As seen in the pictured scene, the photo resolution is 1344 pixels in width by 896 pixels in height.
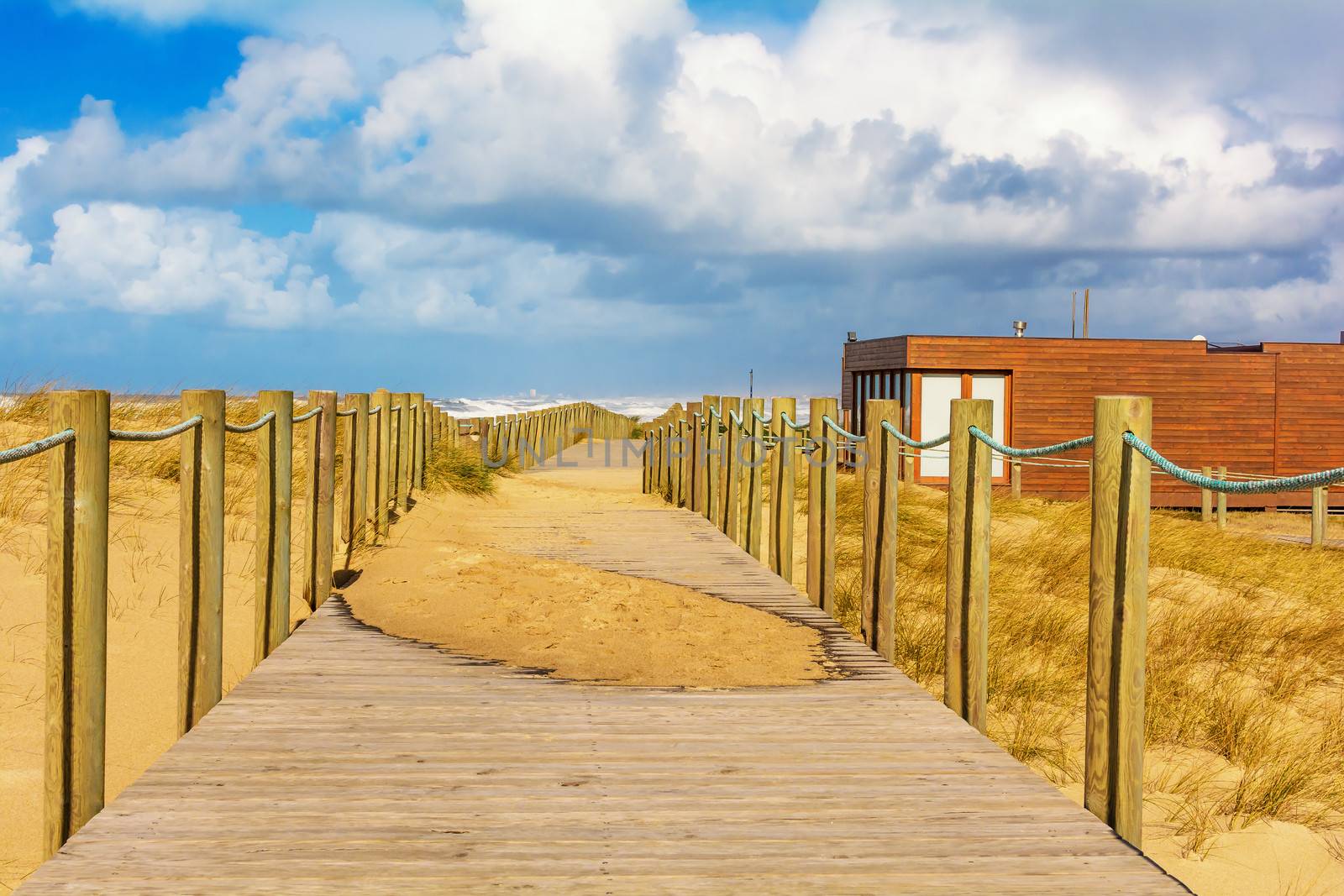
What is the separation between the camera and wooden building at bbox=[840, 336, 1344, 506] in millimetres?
25281

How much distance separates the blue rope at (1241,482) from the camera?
10.5 ft

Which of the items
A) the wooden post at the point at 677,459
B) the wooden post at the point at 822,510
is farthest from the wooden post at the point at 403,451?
the wooden post at the point at 822,510

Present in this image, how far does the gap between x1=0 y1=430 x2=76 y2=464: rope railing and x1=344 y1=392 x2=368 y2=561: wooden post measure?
4970 millimetres

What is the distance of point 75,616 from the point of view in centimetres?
390

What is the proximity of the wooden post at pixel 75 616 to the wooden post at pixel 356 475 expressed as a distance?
4.90 m

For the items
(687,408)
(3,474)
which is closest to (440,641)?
(3,474)

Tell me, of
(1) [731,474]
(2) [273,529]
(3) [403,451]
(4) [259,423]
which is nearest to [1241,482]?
(4) [259,423]

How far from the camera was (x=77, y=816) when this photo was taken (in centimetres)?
390

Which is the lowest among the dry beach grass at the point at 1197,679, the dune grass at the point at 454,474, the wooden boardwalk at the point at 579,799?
the dry beach grass at the point at 1197,679

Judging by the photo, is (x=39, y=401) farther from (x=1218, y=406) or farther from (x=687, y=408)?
(x=1218, y=406)

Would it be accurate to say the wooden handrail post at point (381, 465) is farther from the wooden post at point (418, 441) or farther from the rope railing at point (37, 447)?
the rope railing at point (37, 447)

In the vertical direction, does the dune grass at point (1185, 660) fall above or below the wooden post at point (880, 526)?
below

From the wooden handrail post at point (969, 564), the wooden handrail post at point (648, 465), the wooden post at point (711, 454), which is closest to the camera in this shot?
the wooden handrail post at point (969, 564)

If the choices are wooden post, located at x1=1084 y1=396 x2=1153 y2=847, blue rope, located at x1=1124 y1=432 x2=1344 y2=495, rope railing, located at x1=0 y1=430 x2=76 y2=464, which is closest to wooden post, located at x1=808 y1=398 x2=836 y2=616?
wooden post, located at x1=1084 y1=396 x2=1153 y2=847
